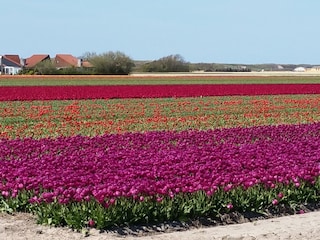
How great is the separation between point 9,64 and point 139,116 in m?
122

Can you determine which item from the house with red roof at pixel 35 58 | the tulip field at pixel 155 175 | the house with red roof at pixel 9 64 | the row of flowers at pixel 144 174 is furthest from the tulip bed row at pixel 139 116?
the house with red roof at pixel 35 58

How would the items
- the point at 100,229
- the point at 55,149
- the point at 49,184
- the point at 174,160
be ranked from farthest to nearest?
the point at 55,149, the point at 174,160, the point at 49,184, the point at 100,229

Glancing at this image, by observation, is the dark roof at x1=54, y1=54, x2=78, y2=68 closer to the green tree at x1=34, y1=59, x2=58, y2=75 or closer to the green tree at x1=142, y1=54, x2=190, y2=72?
the green tree at x1=142, y1=54, x2=190, y2=72

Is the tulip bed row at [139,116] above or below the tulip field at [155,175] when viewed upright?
below

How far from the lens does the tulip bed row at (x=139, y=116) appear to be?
19.4 meters

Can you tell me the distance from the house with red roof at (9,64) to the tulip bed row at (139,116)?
341 feet

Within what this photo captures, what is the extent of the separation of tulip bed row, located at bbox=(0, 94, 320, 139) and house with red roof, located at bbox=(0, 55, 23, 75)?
341 ft

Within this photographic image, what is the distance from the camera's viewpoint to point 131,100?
33281 mm

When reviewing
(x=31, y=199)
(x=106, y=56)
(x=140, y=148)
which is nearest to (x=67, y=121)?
(x=140, y=148)

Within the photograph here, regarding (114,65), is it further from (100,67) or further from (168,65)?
(168,65)

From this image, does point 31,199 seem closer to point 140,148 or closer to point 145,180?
point 145,180

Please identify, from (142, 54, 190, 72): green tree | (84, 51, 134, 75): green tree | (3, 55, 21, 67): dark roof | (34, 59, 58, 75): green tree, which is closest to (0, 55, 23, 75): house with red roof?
(3, 55, 21, 67): dark roof

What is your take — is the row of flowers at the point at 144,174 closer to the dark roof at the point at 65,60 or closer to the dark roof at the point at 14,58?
the dark roof at the point at 14,58

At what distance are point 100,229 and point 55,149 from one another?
522cm
